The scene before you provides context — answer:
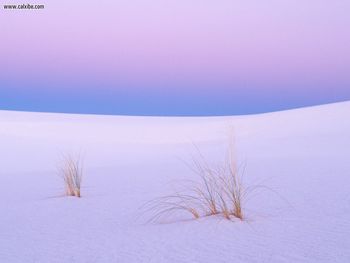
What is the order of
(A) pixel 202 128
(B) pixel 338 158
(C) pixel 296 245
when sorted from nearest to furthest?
(C) pixel 296 245 < (B) pixel 338 158 < (A) pixel 202 128

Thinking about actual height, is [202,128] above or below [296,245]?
above

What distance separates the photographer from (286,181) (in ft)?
13.3

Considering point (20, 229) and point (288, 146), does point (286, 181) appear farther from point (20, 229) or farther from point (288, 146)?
point (288, 146)

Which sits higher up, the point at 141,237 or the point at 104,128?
the point at 104,128

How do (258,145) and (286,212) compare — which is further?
(258,145)

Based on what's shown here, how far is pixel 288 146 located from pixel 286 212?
5451 millimetres

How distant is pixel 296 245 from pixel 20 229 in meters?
1.44

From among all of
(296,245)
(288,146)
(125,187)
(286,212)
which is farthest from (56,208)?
(288,146)

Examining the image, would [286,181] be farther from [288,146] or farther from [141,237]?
[288,146]

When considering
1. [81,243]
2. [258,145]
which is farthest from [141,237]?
[258,145]

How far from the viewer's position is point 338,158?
5.53 m

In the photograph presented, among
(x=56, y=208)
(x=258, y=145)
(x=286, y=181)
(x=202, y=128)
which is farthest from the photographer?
(x=202, y=128)

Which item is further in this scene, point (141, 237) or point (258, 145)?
point (258, 145)

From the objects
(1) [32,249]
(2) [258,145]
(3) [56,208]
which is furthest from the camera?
(2) [258,145]
